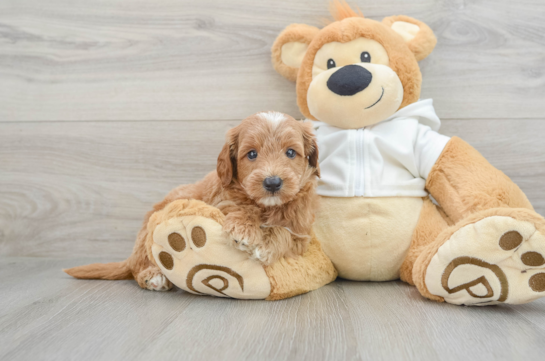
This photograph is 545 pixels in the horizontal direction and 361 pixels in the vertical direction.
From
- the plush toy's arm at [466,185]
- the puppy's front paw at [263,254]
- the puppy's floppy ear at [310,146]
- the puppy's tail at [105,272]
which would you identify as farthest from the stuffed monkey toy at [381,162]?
the puppy's tail at [105,272]

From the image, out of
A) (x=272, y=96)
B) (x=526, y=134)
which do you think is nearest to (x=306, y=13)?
(x=272, y=96)

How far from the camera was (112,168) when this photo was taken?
1492 millimetres

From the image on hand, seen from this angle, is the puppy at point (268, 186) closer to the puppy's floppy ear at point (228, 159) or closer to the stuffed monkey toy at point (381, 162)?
the puppy's floppy ear at point (228, 159)

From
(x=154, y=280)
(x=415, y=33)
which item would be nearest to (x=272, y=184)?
(x=154, y=280)

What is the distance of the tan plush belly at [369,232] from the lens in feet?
3.56

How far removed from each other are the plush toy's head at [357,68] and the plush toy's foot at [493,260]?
41 cm

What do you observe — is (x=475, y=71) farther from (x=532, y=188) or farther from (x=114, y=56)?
(x=114, y=56)

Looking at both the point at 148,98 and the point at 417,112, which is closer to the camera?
the point at 417,112

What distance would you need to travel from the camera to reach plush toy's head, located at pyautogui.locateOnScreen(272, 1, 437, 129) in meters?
1.10

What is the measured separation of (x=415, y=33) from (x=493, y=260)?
2.47ft

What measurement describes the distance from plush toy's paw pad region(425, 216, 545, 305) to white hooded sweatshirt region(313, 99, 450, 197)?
263mm

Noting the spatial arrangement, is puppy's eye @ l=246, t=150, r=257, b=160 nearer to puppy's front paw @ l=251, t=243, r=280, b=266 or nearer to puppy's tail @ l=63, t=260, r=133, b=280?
puppy's front paw @ l=251, t=243, r=280, b=266

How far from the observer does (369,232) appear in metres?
1.09

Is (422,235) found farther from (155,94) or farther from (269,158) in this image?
(155,94)
